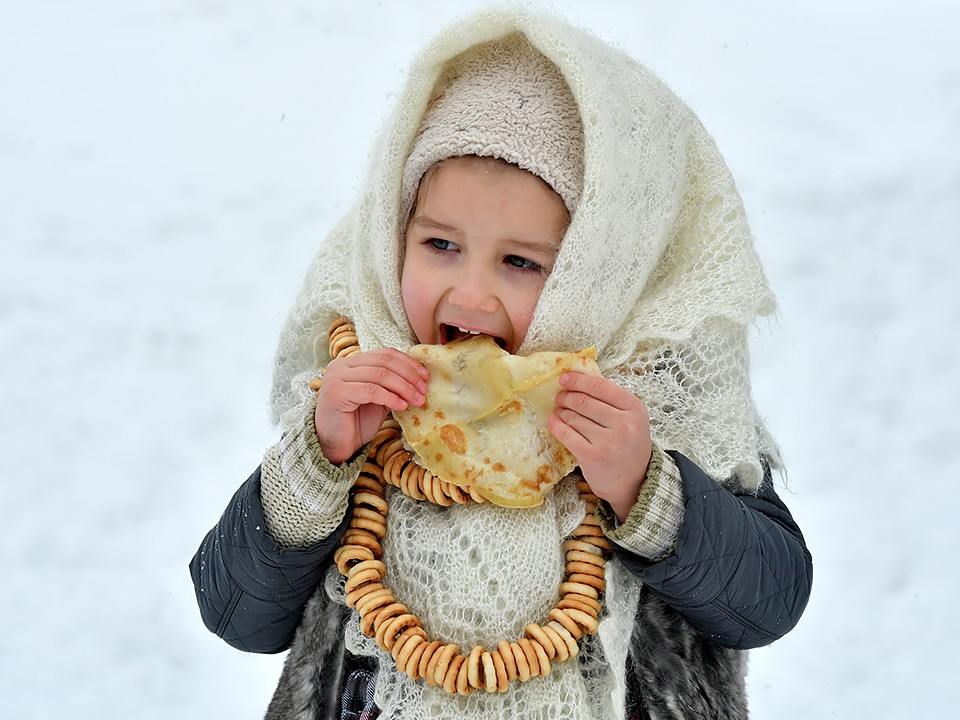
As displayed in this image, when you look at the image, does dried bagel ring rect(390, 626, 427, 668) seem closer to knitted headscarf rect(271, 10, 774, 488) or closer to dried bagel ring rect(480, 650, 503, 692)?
dried bagel ring rect(480, 650, 503, 692)

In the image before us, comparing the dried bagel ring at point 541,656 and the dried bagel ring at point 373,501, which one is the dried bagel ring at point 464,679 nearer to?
the dried bagel ring at point 541,656

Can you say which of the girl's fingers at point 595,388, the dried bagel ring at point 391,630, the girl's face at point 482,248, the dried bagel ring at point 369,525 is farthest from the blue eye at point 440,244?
the dried bagel ring at point 391,630

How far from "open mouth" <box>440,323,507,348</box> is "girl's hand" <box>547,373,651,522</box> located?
0.13 meters

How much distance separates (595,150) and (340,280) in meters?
0.43

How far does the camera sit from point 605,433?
135cm

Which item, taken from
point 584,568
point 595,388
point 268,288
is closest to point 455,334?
point 595,388

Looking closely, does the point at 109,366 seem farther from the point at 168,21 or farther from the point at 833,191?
the point at 833,191

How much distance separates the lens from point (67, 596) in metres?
2.60

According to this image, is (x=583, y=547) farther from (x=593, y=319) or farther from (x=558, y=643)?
(x=593, y=319)

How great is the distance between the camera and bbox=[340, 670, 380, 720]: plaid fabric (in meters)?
1.52

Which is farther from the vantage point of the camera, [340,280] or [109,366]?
[109,366]

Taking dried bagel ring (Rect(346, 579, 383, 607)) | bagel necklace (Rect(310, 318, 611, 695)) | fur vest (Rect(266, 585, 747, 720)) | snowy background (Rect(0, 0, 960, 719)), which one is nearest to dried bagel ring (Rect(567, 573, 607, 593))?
bagel necklace (Rect(310, 318, 611, 695))

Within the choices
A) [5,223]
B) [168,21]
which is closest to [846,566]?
[5,223]

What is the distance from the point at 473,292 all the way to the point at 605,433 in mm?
227
